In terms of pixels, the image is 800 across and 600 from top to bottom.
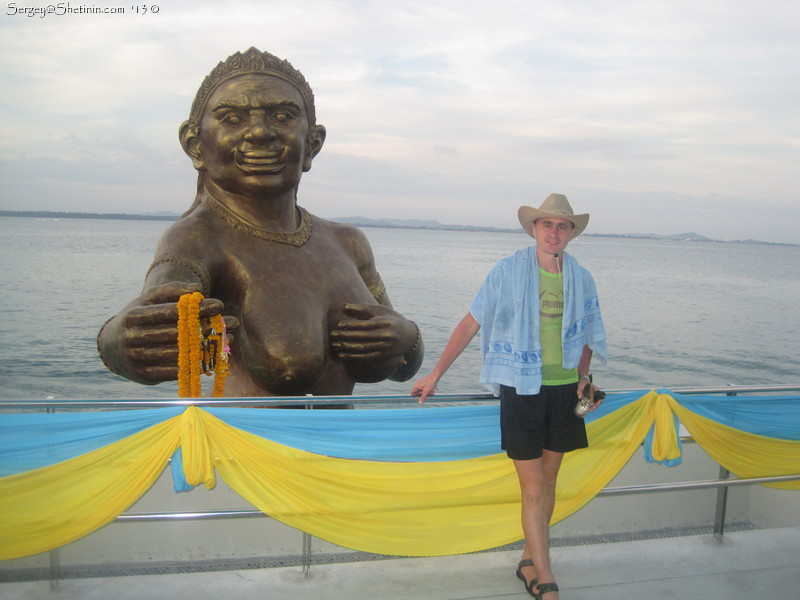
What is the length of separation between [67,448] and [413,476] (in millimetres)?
1257

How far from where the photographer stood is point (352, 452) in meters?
2.83

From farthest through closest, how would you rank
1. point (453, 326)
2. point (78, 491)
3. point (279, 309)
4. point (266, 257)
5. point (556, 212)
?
point (453, 326), point (266, 257), point (279, 309), point (556, 212), point (78, 491)

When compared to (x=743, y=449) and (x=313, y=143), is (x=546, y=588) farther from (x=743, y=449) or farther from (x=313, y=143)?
(x=313, y=143)

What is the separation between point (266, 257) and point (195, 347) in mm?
706

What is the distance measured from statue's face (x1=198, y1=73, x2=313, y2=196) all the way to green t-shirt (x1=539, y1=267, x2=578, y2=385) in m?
1.19

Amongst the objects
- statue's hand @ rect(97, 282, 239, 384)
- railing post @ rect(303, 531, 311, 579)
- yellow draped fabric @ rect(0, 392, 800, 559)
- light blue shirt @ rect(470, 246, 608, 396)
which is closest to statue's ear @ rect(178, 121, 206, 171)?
statue's hand @ rect(97, 282, 239, 384)

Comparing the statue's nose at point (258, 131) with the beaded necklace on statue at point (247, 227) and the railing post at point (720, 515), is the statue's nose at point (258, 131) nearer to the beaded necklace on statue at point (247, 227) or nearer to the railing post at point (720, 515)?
the beaded necklace on statue at point (247, 227)

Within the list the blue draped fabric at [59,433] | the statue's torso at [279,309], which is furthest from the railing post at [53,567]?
the statue's torso at [279,309]

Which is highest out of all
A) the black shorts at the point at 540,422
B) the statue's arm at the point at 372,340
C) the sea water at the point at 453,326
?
the statue's arm at the point at 372,340

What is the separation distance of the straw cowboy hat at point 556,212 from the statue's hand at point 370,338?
2.29 feet

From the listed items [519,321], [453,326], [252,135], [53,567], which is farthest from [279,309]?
[453,326]

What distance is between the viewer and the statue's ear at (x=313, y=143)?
134 inches

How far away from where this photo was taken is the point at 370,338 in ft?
10.2

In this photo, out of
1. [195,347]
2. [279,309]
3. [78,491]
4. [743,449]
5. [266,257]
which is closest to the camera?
[195,347]
